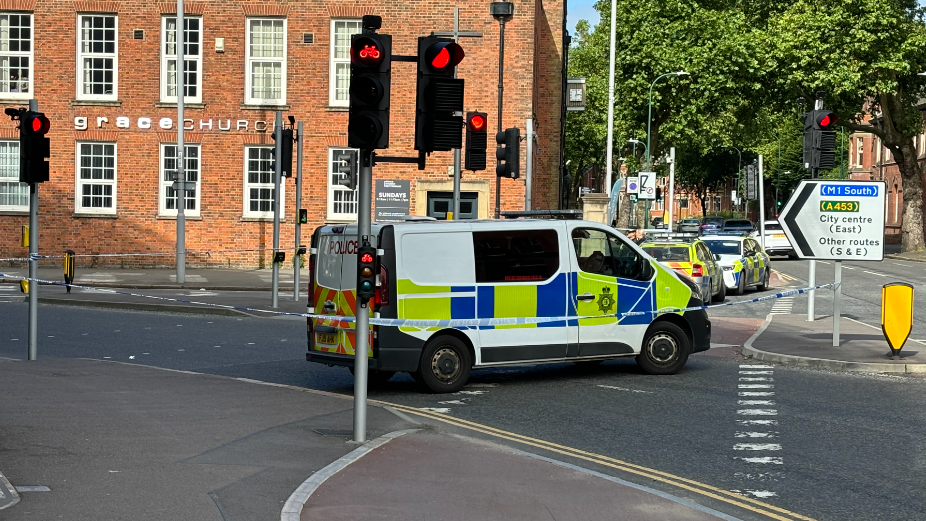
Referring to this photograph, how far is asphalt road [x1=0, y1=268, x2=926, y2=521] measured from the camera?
8844mm

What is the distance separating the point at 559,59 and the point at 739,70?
1347 cm

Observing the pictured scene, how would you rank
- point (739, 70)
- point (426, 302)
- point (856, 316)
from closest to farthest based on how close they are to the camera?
point (426, 302), point (856, 316), point (739, 70)

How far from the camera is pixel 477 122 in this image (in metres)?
21.5

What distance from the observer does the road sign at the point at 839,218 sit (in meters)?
18.1

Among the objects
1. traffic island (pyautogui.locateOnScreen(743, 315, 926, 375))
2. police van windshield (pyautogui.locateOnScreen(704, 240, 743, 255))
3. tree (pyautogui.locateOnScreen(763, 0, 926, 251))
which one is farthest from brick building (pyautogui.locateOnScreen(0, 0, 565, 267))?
tree (pyautogui.locateOnScreen(763, 0, 926, 251))

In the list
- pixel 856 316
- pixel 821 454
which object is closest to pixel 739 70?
pixel 856 316

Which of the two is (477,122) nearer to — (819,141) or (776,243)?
(819,141)

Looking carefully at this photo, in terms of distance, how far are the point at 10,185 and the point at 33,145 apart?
22843mm

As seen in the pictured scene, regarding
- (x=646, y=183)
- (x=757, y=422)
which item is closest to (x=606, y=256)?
(x=757, y=422)

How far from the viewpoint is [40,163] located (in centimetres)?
1552

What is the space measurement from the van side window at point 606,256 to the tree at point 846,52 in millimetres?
40903

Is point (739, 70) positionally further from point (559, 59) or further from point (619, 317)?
point (619, 317)

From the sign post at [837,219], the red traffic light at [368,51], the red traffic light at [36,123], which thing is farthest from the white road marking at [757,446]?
the red traffic light at [36,123]

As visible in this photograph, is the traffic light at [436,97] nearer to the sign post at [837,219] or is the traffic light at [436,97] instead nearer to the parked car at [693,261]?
the sign post at [837,219]
